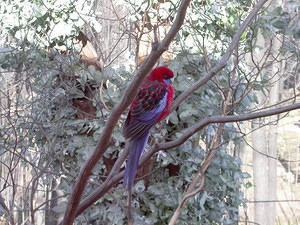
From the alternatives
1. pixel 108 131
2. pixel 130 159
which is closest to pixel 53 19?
pixel 130 159

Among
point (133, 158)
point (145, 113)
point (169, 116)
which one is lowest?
point (133, 158)

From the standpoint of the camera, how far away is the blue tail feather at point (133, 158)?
4.80ft

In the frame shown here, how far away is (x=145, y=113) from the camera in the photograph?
1690mm

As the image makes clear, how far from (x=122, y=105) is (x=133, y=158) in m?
0.47

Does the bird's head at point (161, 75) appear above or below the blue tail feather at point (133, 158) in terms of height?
above

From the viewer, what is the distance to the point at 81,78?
2.52 m

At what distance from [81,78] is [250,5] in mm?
1169

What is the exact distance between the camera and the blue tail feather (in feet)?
4.80

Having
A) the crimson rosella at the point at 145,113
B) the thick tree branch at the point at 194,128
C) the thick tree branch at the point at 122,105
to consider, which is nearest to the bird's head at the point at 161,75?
the crimson rosella at the point at 145,113

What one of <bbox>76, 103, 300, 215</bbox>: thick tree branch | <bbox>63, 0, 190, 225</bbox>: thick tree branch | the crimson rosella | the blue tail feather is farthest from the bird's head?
<bbox>63, 0, 190, 225</bbox>: thick tree branch

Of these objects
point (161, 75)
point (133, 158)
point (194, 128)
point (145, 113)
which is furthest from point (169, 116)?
point (194, 128)

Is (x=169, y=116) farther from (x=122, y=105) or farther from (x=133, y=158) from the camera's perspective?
(x=122, y=105)

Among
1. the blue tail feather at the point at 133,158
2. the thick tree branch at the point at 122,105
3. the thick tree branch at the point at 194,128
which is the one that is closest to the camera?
the thick tree branch at the point at 122,105

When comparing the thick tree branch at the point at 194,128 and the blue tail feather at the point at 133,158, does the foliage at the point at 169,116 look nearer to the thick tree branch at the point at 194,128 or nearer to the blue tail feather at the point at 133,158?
the blue tail feather at the point at 133,158
